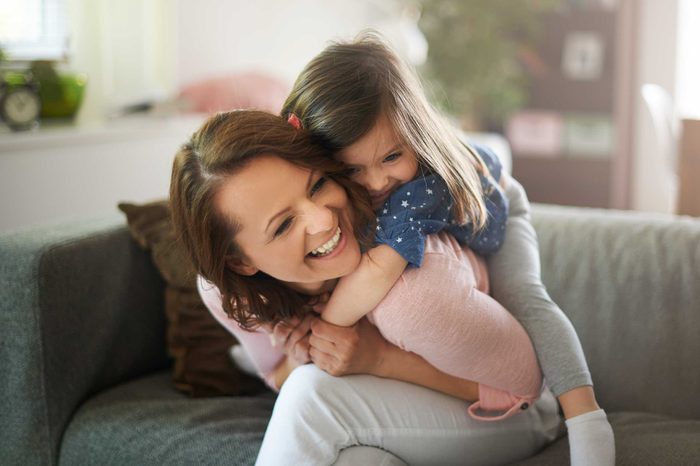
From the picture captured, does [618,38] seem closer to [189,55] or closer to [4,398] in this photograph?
[189,55]

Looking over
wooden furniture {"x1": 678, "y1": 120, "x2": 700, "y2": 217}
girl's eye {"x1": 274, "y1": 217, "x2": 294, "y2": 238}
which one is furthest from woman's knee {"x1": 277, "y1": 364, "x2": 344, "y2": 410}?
wooden furniture {"x1": 678, "y1": 120, "x2": 700, "y2": 217}

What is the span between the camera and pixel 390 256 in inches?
49.2

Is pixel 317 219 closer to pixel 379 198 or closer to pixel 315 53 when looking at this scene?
pixel 379 198

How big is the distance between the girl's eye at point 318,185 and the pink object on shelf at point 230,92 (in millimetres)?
1883

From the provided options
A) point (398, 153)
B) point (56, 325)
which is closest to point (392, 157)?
point (398, 153)

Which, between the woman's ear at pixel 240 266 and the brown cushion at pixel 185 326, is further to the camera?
the brown cushion at pixel 185 326

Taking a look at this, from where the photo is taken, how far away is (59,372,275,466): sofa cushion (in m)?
1.45

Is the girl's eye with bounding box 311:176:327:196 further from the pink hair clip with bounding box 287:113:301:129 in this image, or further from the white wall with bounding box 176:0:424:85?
the white wall with bounding box 176:0:424:85

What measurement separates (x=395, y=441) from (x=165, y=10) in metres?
2.30

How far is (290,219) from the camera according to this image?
1.22 metres

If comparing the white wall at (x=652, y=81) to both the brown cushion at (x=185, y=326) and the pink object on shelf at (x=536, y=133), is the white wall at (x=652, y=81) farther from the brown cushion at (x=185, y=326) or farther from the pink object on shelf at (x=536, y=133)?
the brown cushion at (x=185, y=326)

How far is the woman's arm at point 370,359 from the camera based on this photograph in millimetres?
1326

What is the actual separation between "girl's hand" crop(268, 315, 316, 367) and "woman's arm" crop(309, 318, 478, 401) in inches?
1.2

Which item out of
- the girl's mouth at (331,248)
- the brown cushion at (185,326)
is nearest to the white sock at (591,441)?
the girl's mouth at (331,248)
